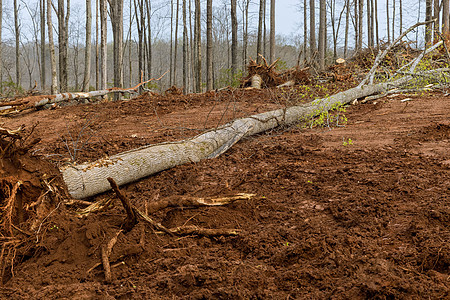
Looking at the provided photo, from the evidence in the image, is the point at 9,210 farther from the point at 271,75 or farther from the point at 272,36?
the point at 272,36

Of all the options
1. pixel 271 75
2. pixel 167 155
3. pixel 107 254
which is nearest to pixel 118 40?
pixel 271 75

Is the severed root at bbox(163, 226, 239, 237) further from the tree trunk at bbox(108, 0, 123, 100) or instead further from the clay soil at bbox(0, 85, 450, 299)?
the tree trunk at bbox(108, 0, 123, 100)

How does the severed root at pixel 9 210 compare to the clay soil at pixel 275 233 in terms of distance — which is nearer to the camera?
the clay soil at pixel 275 233

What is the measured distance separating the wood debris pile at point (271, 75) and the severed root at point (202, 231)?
10.4 metres

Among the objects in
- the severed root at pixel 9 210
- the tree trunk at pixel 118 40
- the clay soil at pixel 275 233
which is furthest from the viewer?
the tree trunk at pixel 118 40

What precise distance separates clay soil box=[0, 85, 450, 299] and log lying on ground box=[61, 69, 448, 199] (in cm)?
17

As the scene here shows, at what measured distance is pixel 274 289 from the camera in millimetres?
1935

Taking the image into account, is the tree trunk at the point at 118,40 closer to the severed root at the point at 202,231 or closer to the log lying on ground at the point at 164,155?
the log lying on ground at the point at 164,155

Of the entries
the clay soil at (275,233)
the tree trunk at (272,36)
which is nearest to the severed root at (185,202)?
the clay soil at (275,233)

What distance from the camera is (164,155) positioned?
444cm

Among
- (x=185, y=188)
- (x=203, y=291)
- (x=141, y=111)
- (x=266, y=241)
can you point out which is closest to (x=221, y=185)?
(x=185, y=188)

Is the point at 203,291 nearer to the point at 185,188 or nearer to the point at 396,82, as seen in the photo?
the point at 185,188

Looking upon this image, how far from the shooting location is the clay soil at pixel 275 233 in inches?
77.3

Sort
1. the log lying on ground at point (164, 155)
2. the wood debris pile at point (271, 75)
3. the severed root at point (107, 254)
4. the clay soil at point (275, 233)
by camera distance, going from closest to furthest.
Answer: the clay soil at point (275, 233), the severed root at point (107, 254), the log lying on ground at point (164, 155), the wood debris pile at point (271, 75)
